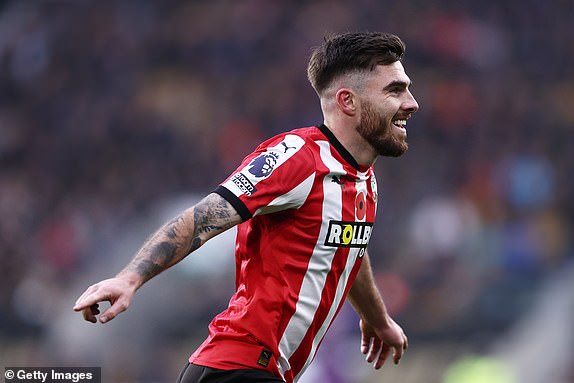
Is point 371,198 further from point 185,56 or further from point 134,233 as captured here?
point 185,56

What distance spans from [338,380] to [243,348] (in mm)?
4866

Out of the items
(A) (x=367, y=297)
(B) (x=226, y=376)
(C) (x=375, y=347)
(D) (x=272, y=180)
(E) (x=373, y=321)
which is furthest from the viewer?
(C) (x=375, y=347)

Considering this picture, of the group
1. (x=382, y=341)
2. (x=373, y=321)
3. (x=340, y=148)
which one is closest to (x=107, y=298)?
(x=340, y=148)

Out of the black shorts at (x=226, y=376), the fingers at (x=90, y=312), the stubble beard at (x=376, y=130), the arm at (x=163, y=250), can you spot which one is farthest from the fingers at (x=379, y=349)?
the fingers at (x=90, y=312)

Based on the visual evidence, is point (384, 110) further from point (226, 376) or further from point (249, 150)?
point (249, 150)

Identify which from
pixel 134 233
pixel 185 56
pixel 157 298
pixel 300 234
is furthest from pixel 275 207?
pixel 185 56

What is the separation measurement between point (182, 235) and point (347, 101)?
1.03m

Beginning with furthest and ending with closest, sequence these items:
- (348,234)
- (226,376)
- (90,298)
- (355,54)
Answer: (355,54), (348,234), (226,376), (90,298)

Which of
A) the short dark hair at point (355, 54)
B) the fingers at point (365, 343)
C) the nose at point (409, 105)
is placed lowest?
the fingers at point (365, 343)

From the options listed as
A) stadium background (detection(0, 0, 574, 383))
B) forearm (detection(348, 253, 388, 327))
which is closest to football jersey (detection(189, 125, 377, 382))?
forearm (detection(348, 253, 388, 327))

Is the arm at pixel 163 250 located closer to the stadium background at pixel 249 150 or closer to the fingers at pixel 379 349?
the fingers at pixel 379 349

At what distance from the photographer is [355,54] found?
442 cm

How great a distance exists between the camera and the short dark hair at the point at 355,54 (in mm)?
4418

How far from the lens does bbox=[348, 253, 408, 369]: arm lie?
4898mm
